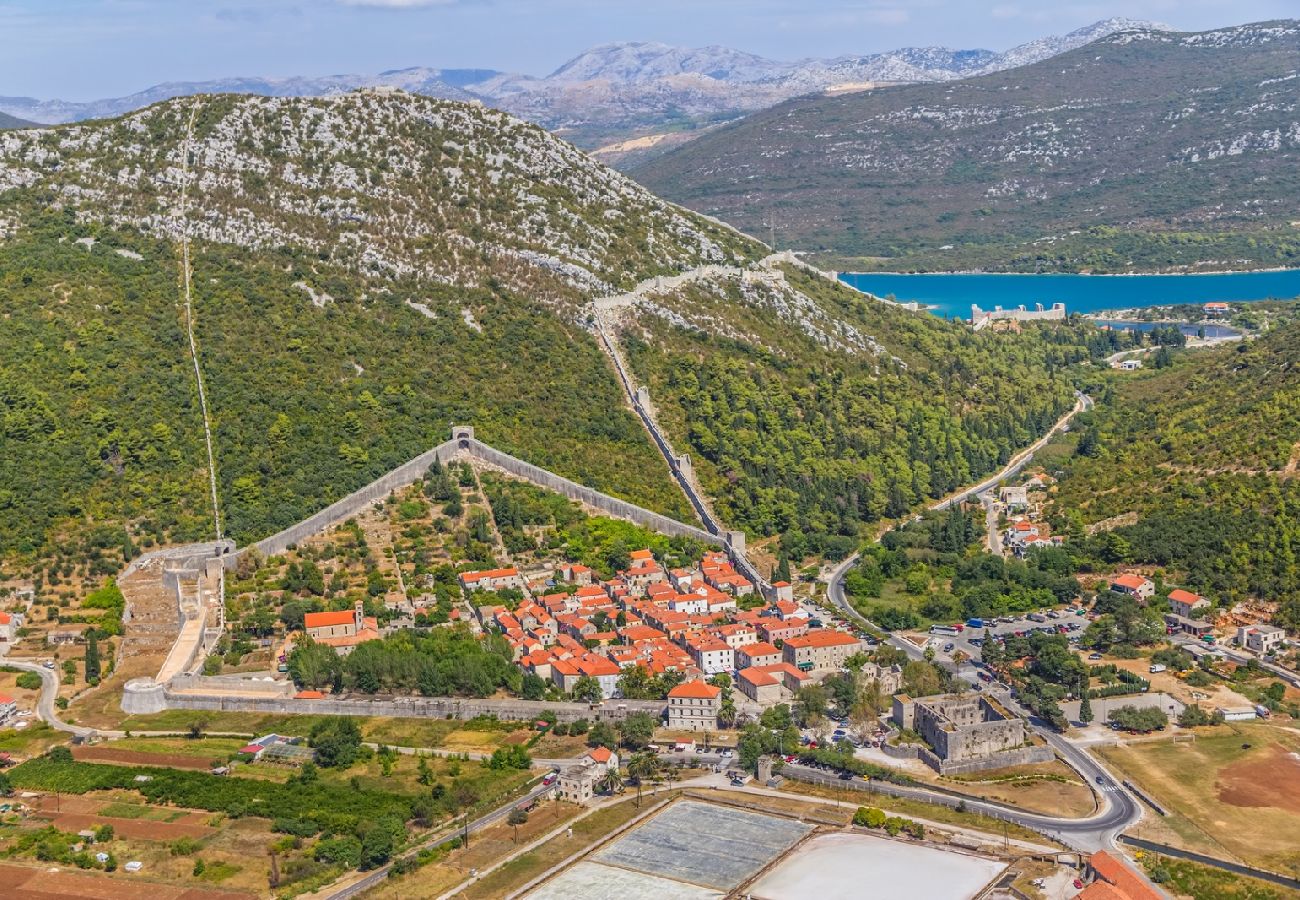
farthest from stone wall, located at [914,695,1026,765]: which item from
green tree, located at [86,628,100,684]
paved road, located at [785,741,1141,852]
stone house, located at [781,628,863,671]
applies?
green tree, located at [86,628,100,684]

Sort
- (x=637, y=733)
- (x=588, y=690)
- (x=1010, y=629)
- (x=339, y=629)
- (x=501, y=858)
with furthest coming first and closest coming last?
(x=1010, y=629) < (x=339, y=629) < (x=588, y=690) < (x=637, y=733) < (x=501, y=858)

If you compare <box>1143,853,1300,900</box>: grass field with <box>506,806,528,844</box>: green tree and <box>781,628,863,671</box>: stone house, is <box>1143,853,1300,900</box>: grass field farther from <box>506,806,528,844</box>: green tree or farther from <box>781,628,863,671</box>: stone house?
<box>506,806,528,844</box>: green tree

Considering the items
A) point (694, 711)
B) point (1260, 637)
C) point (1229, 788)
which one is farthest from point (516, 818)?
point (1260, 637)

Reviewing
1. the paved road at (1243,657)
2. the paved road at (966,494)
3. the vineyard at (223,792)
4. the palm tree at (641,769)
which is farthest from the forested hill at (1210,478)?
the vineyard at (223,792)

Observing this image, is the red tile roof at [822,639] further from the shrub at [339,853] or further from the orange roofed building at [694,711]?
the shrub at [339,853]

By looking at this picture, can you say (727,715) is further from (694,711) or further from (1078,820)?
(1078,820)

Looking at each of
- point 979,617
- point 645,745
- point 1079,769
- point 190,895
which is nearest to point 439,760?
point 645,745

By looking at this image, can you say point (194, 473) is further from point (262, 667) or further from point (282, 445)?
point (262, 667)
